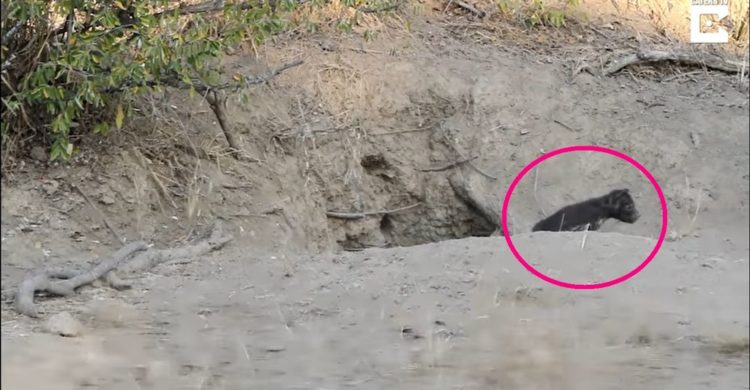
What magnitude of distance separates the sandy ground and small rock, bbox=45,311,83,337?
8cm

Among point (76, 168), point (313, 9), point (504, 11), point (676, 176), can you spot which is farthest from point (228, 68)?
point (676, 176)

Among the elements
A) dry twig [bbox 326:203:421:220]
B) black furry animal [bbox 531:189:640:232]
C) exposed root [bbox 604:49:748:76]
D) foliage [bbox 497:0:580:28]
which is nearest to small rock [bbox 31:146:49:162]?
dry twig [bbox 326:203:421:220]

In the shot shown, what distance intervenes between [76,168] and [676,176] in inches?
156

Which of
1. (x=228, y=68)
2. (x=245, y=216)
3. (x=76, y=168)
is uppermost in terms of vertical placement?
(x=228, y=68)

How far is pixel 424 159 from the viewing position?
21.7ft

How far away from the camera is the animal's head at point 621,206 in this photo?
5.29m

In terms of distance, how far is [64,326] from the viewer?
3.43m

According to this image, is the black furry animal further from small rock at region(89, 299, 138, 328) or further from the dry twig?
small rock at region(89, 299, 138, 328)

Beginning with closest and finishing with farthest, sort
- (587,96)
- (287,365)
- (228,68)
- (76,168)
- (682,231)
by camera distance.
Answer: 1. (287,365)
2. (682,231)
3. (76,168)
4. (228,68)
5. (587,96)

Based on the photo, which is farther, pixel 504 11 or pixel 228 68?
pixel 504 11

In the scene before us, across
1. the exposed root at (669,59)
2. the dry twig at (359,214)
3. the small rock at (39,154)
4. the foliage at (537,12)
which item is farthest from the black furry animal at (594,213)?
the small rock at (39,154)

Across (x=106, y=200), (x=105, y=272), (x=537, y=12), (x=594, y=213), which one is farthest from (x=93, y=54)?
(x=537, y=12)

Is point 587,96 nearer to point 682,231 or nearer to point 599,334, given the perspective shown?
point 682,231

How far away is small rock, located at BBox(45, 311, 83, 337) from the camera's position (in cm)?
338
